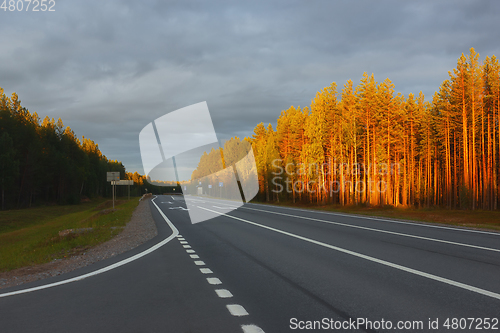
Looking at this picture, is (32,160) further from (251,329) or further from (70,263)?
(251,329)

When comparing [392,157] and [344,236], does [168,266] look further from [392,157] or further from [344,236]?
[392,157]

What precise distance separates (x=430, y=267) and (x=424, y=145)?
6205 centimetres

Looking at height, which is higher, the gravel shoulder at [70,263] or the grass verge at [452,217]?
the gravel shoulder at [70,263]

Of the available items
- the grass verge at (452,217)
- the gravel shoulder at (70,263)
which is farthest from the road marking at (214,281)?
the grass verge at (452,217)

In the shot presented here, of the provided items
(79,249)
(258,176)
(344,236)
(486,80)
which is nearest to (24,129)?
(258,176)

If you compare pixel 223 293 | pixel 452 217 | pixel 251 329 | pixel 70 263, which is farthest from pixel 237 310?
pixel 452 217

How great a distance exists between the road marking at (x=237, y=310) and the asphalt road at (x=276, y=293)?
0.01m

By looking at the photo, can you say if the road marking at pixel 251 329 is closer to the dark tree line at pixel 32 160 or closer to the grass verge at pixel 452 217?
the grass verge at pixel 452 217

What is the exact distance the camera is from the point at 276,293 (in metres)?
5.93

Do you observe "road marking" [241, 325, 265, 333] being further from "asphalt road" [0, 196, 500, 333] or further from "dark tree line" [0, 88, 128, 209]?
"dark tree line" [0, 88, 128, 209]

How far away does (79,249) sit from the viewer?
42.1 ft

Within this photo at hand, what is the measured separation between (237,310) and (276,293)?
1070mm

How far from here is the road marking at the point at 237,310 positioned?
4.87 metres

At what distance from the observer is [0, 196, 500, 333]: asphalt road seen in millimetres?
4500
